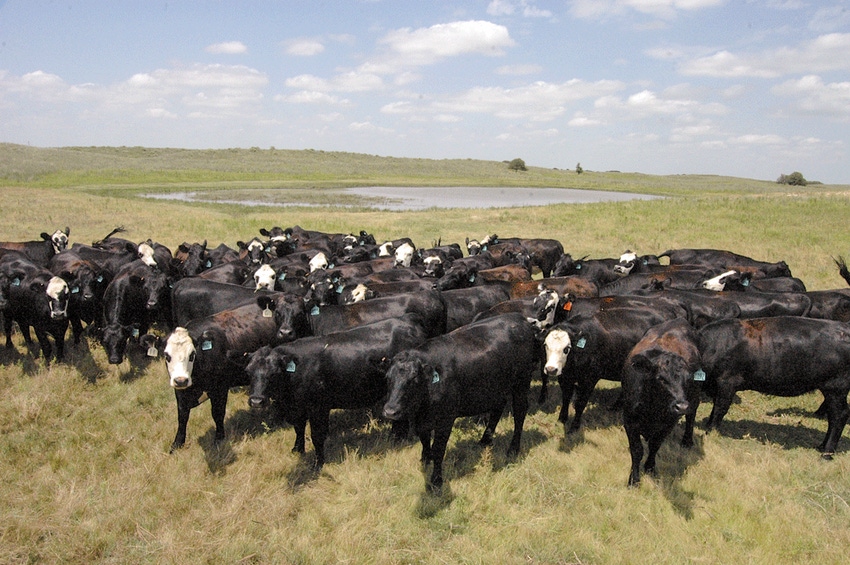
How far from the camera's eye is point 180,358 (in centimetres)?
650

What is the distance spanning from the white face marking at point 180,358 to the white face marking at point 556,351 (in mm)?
4385

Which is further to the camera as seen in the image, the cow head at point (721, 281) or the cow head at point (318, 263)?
the cow head at point (318, 263)

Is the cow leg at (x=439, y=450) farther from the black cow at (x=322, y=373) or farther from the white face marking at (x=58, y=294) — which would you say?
the white face marking at (x=58, y=294)

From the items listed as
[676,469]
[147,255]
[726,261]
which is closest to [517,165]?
[726,261]

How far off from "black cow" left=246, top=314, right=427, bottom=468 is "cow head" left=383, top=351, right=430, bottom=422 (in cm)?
39

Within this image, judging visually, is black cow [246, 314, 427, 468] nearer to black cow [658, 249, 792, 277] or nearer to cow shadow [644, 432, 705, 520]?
cow shadow [644, 432, 705, 520]

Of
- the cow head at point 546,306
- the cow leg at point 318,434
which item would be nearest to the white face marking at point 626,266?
the cow head at point 546,306

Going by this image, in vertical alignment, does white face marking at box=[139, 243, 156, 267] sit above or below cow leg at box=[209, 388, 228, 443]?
above

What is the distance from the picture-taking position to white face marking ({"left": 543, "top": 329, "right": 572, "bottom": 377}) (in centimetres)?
685

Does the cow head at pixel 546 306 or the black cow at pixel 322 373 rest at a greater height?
the cow head at pixel 546 306

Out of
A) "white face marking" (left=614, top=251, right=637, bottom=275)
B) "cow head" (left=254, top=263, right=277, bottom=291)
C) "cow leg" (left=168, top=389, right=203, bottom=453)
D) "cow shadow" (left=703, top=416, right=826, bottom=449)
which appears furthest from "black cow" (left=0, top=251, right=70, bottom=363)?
"white face marking" (left=614, top=251, right=637, bottom=275)

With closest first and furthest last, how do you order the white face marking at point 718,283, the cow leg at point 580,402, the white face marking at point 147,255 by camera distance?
1. the cow leg at point 580,402
2. the white face marking at point 718,283
3. the white face marking at point 147,255

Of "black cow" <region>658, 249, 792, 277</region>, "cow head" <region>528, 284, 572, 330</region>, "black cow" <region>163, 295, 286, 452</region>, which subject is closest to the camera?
"black cow" <region>163, 295, 286, 452</region>

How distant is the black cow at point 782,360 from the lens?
6727mm
